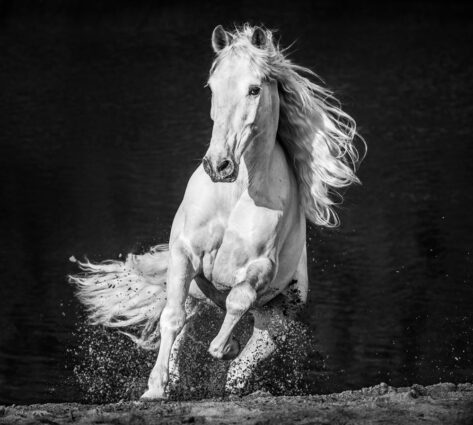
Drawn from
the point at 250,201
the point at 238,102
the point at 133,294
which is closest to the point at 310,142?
the point at 250,201

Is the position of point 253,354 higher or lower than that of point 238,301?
lower

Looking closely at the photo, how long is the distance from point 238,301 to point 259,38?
1.31 m

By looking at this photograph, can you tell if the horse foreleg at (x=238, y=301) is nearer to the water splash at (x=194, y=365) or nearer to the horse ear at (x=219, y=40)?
the water splash at (x=194, y=365)

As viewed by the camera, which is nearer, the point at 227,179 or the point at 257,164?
the point at 227,179

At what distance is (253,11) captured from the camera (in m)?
25.7

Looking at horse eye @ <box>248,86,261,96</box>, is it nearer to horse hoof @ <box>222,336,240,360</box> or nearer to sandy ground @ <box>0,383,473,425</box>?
horse hoof @ <box>222,336,240,360</box>

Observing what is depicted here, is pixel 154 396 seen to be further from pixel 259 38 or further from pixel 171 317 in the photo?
pixel 259 38

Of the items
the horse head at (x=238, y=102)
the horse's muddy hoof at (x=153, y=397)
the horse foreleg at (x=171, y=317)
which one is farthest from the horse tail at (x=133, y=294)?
the horse's muddy hoof at (x=153, y=397)

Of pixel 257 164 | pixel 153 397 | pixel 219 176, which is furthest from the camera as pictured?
pixel 257 164

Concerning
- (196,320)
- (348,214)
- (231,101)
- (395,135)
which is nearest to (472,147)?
(395,135)

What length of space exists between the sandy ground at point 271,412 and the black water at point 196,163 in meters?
2.42

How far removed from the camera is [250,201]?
622cm

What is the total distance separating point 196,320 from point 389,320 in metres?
3.14

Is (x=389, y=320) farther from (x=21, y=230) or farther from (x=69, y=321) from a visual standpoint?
(x=21, y=230)
